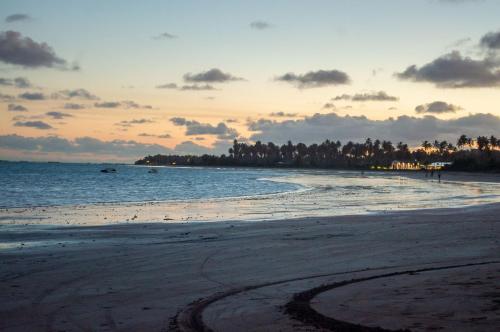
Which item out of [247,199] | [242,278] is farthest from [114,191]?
[242,278]

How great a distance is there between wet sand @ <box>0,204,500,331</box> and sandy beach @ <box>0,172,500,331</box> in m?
0.03

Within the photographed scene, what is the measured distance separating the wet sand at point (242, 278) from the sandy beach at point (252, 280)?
29 mm

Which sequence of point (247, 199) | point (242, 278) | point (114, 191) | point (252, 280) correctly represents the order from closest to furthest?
point (252, 280) → point (242, 278) → point (247, 199) → point (114, 191)

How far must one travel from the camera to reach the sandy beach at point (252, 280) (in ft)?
26.2

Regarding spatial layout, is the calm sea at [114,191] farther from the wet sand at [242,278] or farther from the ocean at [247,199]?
the wet sand at [242,278]

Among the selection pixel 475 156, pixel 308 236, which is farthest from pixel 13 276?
pixel 475 156

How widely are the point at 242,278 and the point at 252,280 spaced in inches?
13.5

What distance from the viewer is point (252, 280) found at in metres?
11.4

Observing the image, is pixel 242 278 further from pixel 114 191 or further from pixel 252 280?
pixel 114 191

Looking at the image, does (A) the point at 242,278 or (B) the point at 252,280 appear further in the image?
(A) the point at 242,278

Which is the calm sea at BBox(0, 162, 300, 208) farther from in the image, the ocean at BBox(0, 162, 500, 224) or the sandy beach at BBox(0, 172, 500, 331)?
the sandy beach at BBox(0, 172, 500, 331)

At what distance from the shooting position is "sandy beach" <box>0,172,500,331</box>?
800 cm

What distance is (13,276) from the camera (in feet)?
39.1

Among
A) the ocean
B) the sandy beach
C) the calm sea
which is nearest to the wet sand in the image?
the sandy beach
